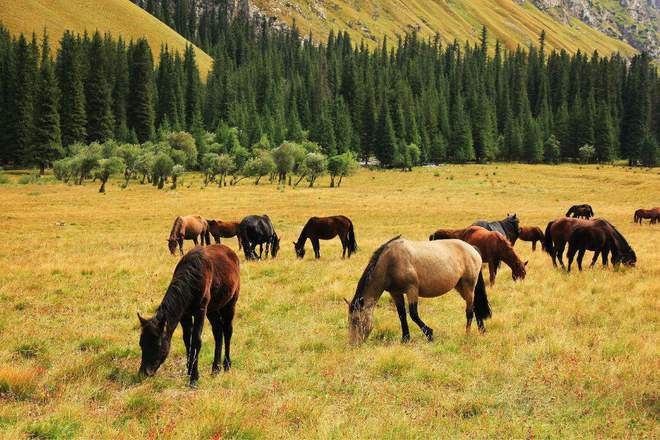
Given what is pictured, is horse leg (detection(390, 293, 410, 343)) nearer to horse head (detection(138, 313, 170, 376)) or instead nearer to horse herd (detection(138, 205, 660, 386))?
horse herd (detection(138, 205, 660, 386))

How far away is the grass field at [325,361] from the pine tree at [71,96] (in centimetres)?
8710

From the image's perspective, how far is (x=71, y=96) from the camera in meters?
99.3

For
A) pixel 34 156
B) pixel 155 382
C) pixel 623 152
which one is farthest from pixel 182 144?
pixel 623 152

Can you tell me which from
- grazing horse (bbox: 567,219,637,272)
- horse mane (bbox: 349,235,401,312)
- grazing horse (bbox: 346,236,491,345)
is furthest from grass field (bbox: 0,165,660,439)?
horse mane (bbox: 349,235,401,312)

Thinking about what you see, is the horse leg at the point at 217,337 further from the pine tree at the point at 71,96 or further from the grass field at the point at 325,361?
the pine tree at the point at 71,96

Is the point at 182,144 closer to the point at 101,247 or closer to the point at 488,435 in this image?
the point at 101,247

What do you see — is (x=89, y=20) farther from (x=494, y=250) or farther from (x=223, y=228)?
(x=494, y=250)

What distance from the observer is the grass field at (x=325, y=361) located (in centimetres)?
623

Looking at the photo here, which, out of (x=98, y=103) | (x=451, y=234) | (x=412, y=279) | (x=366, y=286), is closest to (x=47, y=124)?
(x=98, y=103)

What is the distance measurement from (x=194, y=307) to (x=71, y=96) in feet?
363

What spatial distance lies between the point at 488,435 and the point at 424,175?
9574 cm

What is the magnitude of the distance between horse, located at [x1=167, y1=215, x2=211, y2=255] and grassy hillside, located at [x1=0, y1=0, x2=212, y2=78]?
153112 mm

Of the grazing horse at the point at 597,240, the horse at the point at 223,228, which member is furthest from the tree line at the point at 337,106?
the grazing horse at the point at 597,240

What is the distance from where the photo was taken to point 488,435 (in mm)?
6004
